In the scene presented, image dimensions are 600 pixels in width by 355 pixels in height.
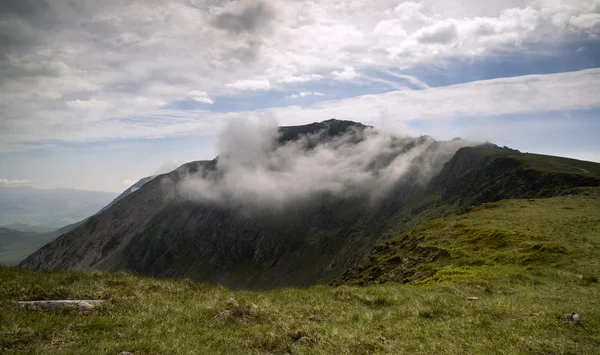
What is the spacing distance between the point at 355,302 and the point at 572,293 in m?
15.9

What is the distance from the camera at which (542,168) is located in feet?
528

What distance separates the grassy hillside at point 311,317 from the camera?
1175cm

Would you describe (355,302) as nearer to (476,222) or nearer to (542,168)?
(476,222)

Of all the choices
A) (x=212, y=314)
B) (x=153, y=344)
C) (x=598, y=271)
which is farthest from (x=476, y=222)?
(x=153, y=344)

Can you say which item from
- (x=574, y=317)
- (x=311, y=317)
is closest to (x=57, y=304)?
(x=311, y=317)

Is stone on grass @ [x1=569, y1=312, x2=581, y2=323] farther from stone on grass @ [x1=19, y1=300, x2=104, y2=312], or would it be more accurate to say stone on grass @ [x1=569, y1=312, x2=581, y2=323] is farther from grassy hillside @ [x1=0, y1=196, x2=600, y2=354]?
stone on grass @ [x1=19, y1=300, x2=104, y2=312]

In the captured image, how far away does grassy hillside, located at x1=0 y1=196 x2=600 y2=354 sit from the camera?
11750 mm

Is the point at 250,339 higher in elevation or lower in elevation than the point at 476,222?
higher

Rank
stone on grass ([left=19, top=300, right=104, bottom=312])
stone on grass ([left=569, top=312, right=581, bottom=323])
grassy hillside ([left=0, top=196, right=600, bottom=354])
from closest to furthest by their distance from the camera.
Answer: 1. grassy hillside ([left=0, top=196, right=600, bottom=354])
2. stone on grass ([left=19, top=300, right=104, bottom=312])
3. stone on grass ([left=569, top=312, right=581, bottom=323])

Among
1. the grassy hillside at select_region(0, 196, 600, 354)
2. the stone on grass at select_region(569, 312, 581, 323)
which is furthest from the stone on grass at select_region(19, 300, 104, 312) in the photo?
the stone on grass at select_region(569, 312, 581, 323)

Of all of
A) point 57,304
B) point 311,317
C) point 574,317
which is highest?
point 57,304

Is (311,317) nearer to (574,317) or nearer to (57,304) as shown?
(57,304)

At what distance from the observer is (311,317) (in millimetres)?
15984

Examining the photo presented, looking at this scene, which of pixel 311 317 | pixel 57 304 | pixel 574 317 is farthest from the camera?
pixel 311 317
